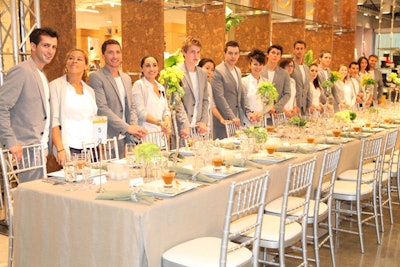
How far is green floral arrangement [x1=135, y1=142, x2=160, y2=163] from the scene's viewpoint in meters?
3.04

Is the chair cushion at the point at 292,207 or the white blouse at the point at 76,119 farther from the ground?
the white blouse at the point at 76,119

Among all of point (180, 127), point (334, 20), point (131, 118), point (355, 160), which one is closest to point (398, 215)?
point (355, 160)

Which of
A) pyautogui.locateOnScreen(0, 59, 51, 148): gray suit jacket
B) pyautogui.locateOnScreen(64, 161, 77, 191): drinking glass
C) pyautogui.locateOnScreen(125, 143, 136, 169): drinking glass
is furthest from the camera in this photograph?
pyautogui.locateOnScreen(0, 59, 51, 148): gray suit jacket

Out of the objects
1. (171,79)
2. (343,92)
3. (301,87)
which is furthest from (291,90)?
(171,79)

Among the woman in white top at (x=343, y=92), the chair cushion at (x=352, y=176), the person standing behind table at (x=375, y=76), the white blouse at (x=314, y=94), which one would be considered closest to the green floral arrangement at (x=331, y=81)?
the white blouse at (x=314, y=94)

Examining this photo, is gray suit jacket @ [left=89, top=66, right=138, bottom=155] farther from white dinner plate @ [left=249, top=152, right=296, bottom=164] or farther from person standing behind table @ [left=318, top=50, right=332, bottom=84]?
person standing behind table @ [left=318, top=50, right=332, bottom=84]

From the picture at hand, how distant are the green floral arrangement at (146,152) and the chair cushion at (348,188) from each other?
1984 millimetres

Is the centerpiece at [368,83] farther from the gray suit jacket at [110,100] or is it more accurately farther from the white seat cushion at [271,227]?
the white seat cushion at [271,227]

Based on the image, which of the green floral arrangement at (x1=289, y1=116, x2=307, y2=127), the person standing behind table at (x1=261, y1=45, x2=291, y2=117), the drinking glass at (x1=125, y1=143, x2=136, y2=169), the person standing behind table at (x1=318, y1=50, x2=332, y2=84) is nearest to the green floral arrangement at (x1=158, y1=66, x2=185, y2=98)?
the drinking glass at (x1=125, y1=143, x2=136, y2=169)

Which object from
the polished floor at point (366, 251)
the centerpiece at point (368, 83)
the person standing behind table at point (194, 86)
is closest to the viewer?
the polished floor at point (366, 251)

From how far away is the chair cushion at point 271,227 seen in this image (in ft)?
10.1

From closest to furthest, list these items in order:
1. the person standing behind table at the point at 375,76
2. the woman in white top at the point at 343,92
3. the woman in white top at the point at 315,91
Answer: the woman in white top at the point at 315,91, the woman in white top at the point at 343,92, the person standing behind table at the point at 375,76

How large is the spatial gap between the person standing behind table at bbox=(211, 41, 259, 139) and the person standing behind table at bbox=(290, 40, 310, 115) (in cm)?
123

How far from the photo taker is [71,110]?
4.15 meters
